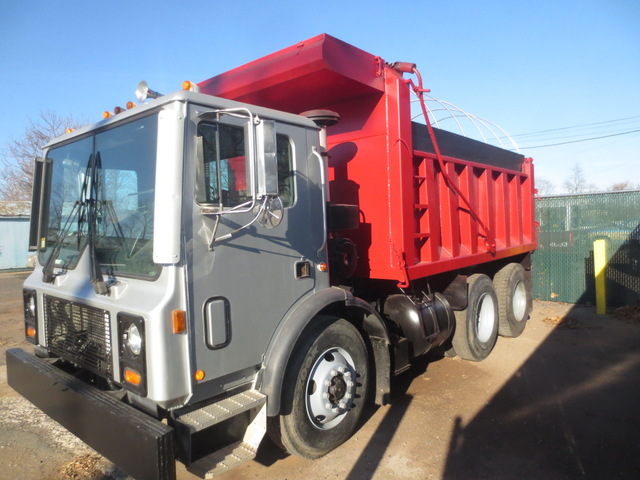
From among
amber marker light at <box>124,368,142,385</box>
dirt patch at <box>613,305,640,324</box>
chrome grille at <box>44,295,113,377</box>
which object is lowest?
dirt patch at <box>613,305,640,324</box>

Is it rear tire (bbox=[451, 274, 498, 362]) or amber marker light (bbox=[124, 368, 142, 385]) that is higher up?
amber marker light (bbox=[124, 368, 142, 385])

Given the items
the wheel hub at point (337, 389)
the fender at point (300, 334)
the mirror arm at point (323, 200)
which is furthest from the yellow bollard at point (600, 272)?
the mirror arm at point (323, 200)

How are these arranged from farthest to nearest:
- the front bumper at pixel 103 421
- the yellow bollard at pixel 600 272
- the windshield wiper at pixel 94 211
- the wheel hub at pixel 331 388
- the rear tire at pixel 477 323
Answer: the yellow bollard at pixel 600 272 < the rear tire at pixel 477 323 < the wheel hub at pixel 331 388 < the windshield wiper at pixel 94 211 < the front bumper at pixel 103 421

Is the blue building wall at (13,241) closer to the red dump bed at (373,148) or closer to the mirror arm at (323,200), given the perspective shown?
the red dump bed at (373,148)

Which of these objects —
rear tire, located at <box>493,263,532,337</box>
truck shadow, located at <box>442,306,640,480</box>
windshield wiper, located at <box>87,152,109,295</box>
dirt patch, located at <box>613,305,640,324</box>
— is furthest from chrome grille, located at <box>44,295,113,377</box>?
dirt patch, located at <box>613,305,640,324</box>

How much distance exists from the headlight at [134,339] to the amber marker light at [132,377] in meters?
0.11

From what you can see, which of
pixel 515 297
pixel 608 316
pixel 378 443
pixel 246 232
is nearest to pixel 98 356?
pixel 246 232

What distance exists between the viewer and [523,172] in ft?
23.9

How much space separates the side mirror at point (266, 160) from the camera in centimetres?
260

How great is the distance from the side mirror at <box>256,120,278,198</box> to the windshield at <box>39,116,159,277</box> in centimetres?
64

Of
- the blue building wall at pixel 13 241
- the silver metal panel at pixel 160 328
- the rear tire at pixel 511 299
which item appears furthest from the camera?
the blue building wall at pixel 13 241

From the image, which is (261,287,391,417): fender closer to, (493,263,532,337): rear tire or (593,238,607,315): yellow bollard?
(493,263,532,337): rear tire

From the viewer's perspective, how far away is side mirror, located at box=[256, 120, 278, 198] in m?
2.60

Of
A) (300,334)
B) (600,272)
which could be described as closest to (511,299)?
(600,272)
